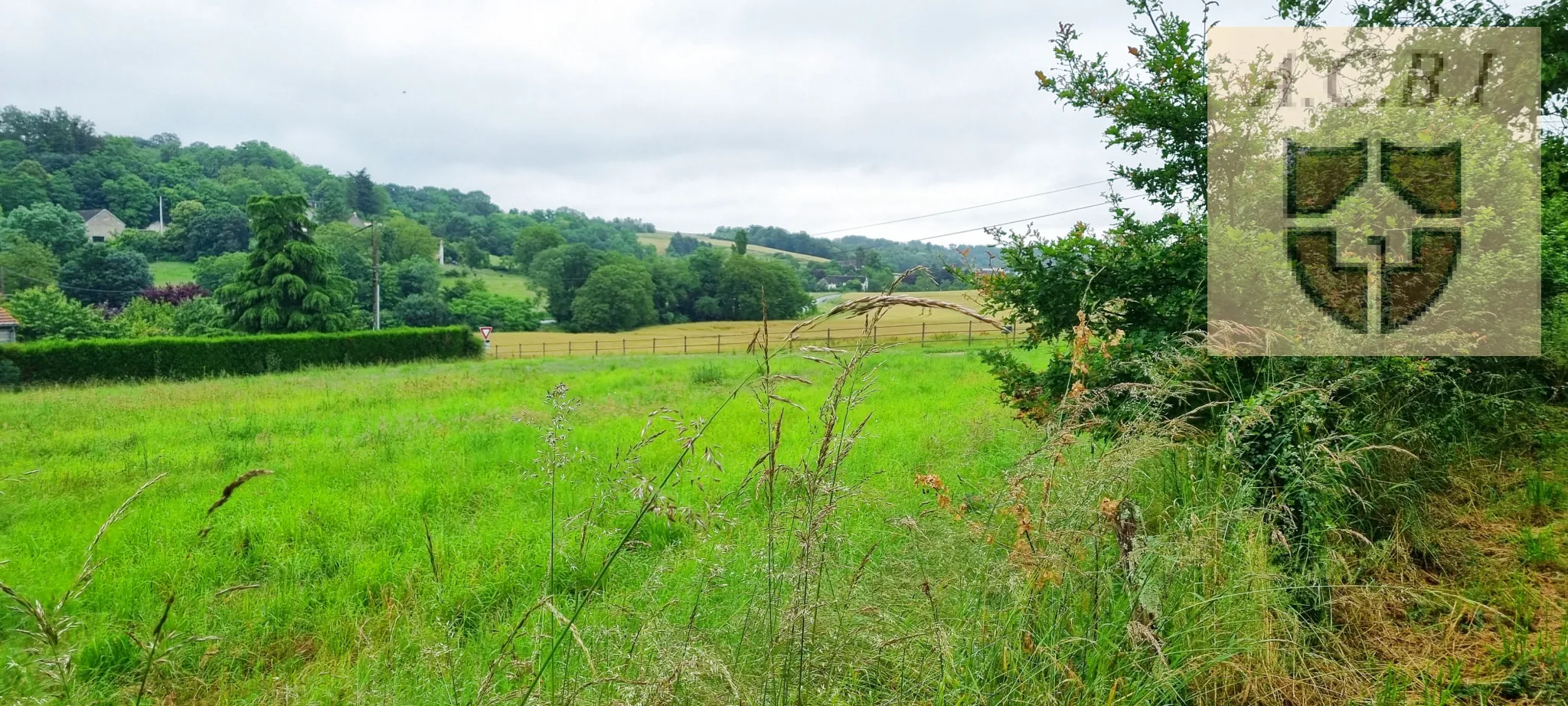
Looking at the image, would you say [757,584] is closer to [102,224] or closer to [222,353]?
[222,353]

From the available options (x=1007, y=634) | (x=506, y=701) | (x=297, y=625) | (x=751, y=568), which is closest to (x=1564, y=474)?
(x=1007, y=634)

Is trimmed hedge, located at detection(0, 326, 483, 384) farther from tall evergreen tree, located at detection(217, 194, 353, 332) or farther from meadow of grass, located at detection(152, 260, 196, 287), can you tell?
meadow of grass, located at detection(152, 260, 196, 287)

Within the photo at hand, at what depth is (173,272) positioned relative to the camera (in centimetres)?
6475

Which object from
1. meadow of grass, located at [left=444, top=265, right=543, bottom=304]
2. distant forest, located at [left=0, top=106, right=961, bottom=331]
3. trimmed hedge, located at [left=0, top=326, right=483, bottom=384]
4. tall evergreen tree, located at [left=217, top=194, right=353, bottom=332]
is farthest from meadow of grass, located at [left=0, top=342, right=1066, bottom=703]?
meadow of grass, located at [left=444, top=265, right=543, bottom=304]

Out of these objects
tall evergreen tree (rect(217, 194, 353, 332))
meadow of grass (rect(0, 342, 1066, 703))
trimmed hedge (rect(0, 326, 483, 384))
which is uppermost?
tall evergreen tree (rect(217, 194, 353, 332))

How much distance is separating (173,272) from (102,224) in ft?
83.0

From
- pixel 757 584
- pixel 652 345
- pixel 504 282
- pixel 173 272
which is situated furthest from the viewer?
pixel 504 282

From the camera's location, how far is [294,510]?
5.82 metres

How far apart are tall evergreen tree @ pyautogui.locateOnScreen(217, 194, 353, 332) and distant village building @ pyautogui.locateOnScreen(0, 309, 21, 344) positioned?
7495mm

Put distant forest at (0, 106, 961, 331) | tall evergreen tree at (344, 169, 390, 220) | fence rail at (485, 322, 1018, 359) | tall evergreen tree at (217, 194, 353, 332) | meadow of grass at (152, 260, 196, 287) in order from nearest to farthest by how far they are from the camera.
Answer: fence rail at (485, 322, 1018, 359) < tall evergreen tree at (217, 194, 353, 332) < distant forest at (0, 106, 961, 331) < meadow of grass at (152, 260, 196, 287) < tall evergreen tree at (344, 169, 390, 220)

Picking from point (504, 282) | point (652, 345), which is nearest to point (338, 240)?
point (504, 282)

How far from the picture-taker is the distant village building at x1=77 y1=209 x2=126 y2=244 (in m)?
76.6

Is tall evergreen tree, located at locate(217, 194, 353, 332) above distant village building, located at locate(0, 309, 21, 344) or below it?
above

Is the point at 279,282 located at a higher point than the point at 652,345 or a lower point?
higher
